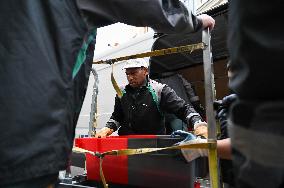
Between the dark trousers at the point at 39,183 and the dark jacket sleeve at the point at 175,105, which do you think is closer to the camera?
the dark trousers at the point at 39,183

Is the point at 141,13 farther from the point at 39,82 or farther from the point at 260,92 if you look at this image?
the point at 260,92

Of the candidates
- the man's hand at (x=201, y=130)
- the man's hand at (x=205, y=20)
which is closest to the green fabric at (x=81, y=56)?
the man's hand at (x=205, y=20)

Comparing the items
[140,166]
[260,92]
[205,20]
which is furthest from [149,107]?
[260,92]

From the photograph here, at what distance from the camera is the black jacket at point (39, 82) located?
992 mm

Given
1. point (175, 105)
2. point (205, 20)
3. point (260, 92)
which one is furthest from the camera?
point (175, 105)

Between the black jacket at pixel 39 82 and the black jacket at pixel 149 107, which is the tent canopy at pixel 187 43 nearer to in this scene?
the black jacket at pixel 149 107

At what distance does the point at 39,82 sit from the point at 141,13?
1.78 ft

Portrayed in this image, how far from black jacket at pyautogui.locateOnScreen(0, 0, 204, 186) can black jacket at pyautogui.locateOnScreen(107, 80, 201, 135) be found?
2.36 meters

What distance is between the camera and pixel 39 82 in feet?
3.37

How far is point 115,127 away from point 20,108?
8.95 ft

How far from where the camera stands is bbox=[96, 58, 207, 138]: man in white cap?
Answer: 3.46 metres

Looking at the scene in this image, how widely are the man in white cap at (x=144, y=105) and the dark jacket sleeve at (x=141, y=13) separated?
195cm

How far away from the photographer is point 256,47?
642 mm

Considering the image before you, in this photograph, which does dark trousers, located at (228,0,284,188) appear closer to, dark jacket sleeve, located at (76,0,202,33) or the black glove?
dark jacket sleeve, located at (76,0,202,33)
